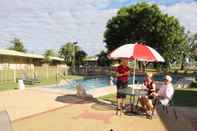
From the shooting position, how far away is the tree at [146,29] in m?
42.8

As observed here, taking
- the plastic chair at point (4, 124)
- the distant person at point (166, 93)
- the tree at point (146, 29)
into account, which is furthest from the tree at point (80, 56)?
the plastic chair at point (4, 124)

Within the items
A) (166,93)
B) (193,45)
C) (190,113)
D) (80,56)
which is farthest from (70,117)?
(193,45)

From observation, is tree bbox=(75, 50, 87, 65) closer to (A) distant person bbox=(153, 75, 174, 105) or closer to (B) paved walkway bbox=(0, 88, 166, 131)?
(B) paved walkway bbox=(0, 88, 166, 131)

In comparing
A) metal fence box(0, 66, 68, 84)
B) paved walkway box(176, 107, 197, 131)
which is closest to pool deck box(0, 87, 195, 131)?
paved walkway box(176, 107, 197, 131)

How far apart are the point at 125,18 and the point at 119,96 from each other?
34.8 metres

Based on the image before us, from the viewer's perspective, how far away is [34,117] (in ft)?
32.1

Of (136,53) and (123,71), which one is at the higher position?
(136,53)

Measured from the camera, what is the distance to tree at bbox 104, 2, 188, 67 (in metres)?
42.8

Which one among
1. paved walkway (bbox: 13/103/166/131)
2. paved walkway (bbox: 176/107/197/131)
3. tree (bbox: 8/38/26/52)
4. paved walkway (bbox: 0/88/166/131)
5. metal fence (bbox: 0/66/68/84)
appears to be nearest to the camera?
paved walkway (bbox: 13/103/166/131)

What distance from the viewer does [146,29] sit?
4288 cm

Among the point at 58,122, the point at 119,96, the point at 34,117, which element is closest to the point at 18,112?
the point at 34,117

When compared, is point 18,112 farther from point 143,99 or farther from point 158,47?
point 158,47

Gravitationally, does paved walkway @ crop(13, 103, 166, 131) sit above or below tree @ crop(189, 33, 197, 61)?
below

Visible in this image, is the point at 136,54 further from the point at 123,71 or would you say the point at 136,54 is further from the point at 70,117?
the point at 70,117
